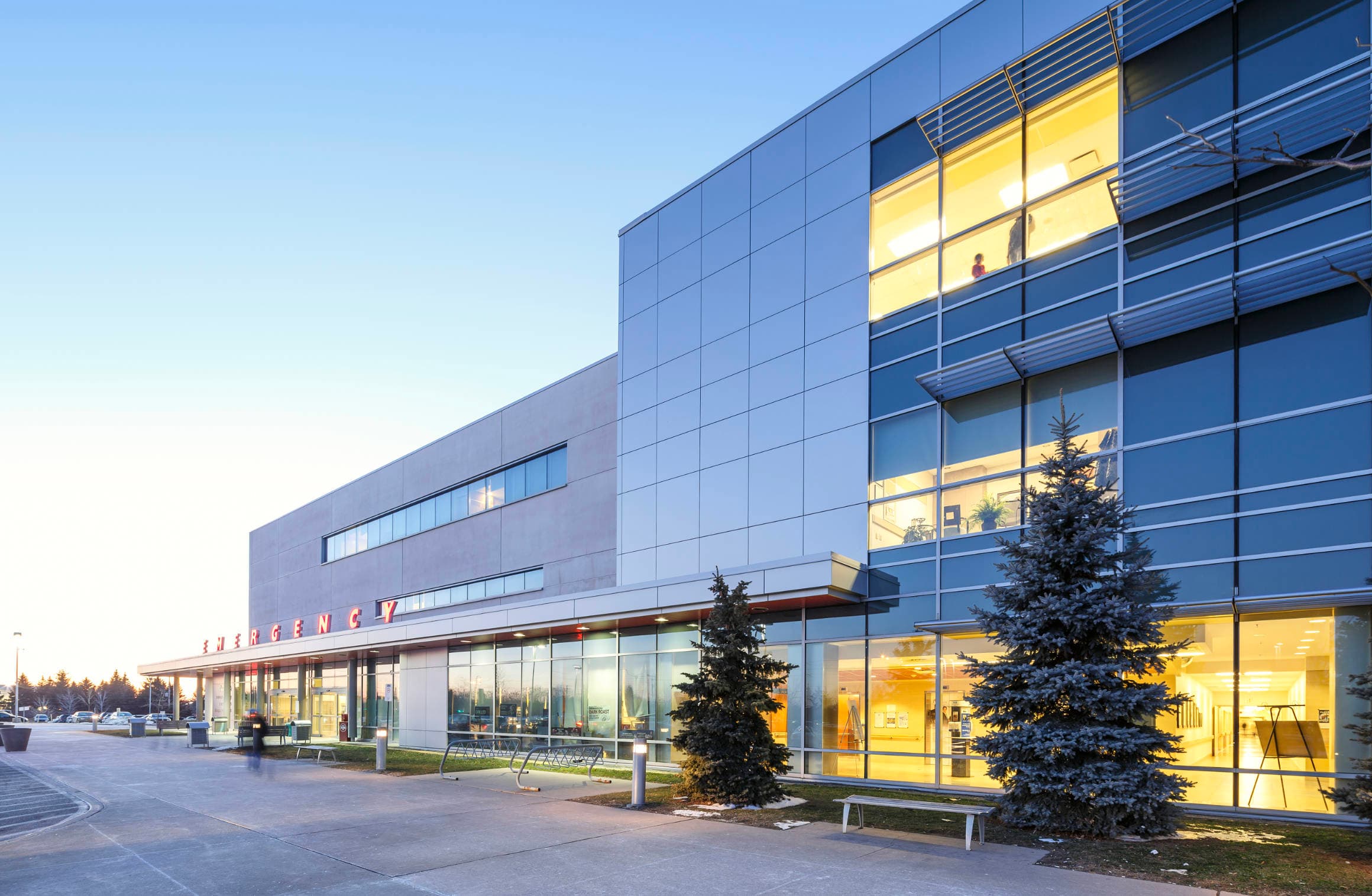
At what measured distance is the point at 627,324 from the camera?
26.7 meters

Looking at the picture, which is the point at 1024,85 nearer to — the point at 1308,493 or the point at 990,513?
the point at 990,513

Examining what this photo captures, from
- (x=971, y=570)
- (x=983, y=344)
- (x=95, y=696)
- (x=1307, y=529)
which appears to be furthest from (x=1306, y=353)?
(x=95, y=696)

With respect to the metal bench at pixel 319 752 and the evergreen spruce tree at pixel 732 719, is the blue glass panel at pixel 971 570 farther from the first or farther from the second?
the metal bench at pixel 319 752

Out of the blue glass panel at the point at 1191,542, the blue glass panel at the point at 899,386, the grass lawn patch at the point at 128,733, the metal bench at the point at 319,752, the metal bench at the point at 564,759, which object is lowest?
the grass lawn patch at the point at 128,733

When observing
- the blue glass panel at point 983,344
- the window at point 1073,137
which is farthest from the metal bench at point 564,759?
the window at point 1073,137

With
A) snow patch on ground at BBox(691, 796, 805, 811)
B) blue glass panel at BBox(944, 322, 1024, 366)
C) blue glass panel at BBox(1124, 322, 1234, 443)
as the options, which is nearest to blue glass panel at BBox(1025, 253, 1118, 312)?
blue glass panel at BBox(944, 322, 1024, 366)

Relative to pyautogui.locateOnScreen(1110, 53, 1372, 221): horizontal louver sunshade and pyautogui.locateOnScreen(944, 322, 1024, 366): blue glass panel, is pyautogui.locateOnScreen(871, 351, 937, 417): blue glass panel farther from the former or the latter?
pyautogui.locateOnScreen(1110, 53, 1372, 221): horizontal louver sunshade

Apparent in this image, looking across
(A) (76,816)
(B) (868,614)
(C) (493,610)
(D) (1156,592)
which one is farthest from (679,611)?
(A) (76,816)

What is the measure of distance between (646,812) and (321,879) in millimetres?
6062

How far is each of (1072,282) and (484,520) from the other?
2319 centimetres

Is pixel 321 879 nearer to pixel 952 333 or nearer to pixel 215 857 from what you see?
pixel 215 857

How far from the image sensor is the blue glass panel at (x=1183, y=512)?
556 inches

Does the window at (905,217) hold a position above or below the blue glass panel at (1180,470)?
above

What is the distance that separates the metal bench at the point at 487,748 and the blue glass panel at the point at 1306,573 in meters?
19.2
